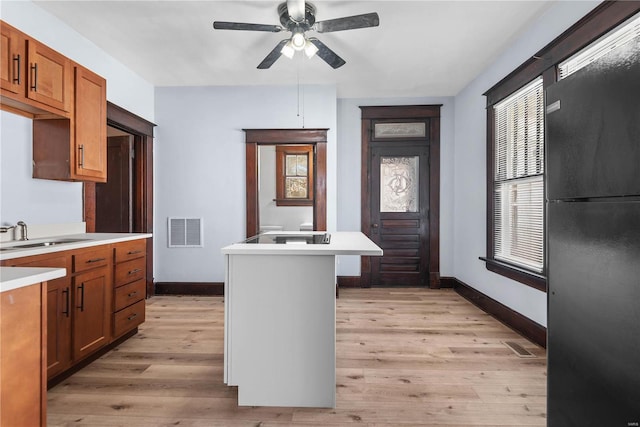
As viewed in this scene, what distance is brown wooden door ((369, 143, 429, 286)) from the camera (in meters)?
4.59

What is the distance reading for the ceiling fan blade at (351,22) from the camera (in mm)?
2166

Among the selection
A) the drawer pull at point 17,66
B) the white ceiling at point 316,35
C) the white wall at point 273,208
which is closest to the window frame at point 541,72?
the white ceiling at point 316,35

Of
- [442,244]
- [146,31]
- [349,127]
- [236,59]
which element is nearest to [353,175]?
[349,127]

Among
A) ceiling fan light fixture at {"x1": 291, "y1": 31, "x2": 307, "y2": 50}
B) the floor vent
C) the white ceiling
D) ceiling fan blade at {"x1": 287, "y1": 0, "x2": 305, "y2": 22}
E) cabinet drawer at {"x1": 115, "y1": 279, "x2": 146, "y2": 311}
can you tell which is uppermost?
the white ceiling

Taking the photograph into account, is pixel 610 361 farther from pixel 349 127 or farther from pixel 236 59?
pixel 349 127

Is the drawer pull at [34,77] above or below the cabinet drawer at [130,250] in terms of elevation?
above

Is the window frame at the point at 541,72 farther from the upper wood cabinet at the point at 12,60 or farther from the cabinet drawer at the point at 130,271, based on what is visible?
the upper wood cabinet at the point at 12,60

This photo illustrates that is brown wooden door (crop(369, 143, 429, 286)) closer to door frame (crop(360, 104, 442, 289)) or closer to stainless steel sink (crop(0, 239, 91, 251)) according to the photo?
door frame (crop(360, 104, 442, 289))

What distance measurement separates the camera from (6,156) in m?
2.24

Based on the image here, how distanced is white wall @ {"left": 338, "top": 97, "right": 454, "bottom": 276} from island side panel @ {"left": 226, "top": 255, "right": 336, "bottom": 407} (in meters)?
2.77

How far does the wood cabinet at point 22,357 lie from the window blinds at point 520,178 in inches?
129

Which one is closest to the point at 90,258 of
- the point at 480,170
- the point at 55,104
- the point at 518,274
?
the point at 55,104

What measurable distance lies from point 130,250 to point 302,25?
2.37 meters

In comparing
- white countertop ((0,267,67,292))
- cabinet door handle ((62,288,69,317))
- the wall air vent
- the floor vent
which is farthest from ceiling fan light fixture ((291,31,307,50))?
the floor vent
